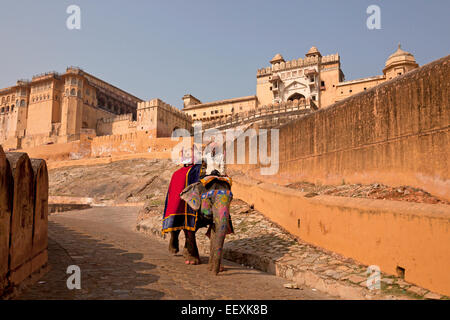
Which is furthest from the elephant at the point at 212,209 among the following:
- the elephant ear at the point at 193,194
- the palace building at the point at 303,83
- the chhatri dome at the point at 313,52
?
the chhatri dome at the point at 313,52

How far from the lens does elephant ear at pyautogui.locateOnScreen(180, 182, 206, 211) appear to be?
238 inches

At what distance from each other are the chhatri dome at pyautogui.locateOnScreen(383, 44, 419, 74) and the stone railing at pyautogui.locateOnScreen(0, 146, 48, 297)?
35.0 m

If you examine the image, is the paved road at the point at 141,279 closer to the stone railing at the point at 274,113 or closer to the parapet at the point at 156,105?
the stone railing at the point at 274,113

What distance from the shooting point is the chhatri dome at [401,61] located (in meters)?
32.2

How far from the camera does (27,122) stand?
192 feet

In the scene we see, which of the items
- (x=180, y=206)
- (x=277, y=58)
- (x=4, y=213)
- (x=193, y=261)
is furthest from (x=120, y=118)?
(x=4, y=213)

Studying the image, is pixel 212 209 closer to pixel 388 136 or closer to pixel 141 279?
pixel 141 279

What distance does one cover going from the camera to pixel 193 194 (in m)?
6.14

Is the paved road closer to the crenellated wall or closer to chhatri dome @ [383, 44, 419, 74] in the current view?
the crenellated wall

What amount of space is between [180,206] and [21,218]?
9.83 ft

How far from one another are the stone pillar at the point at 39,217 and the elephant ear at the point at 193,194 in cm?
232

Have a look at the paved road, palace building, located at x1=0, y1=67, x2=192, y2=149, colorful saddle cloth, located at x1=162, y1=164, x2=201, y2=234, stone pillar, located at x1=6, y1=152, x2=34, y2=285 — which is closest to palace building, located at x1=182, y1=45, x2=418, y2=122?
palace building, located at x1=0, y1=67, x2=192, y2=149
